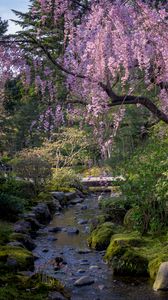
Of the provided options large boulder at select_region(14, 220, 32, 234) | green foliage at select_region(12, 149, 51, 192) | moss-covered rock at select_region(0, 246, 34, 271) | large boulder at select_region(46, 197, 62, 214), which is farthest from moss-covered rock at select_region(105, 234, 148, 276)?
green foliage at select_region(12, 149, 51, 192)

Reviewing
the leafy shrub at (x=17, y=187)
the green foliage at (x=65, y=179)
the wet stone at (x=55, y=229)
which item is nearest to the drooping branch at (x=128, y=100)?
the wet stone at (x=55, y=229)

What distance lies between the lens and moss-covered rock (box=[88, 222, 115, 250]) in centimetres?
980

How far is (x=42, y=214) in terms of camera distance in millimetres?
13789

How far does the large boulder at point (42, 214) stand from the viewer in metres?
13.4

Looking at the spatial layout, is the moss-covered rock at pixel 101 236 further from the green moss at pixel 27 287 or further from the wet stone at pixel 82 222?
the green moss at pixel 27 287

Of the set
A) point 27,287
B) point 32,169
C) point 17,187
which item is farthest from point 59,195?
point 27,287

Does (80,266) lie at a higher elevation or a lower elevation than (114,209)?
lower

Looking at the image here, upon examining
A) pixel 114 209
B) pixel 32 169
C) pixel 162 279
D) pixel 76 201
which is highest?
pixel 32 169

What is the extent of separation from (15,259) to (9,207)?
4829 mm

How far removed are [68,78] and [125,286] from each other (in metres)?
3.57

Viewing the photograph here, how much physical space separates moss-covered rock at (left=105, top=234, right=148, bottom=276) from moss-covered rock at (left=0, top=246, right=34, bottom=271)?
156cm

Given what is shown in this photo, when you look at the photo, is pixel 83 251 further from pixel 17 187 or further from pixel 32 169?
pixel 32 169

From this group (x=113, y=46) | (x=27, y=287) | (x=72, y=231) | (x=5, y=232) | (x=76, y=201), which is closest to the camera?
(x=113, y=46)

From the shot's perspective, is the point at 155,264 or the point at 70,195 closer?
the point at 155,264
